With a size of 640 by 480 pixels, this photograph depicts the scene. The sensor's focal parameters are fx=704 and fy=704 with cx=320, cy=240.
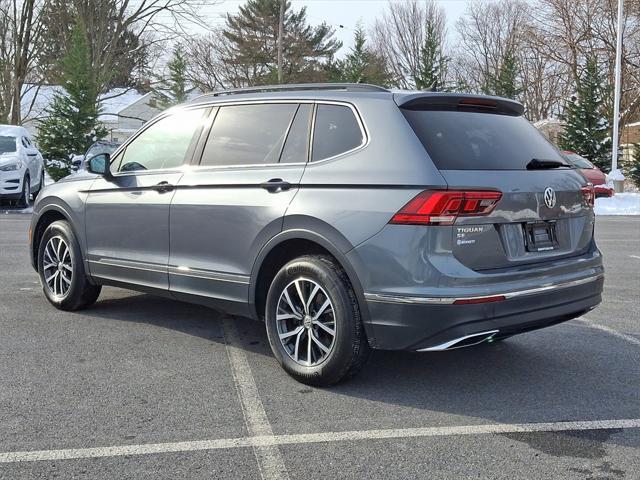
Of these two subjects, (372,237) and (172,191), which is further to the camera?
(172,191)

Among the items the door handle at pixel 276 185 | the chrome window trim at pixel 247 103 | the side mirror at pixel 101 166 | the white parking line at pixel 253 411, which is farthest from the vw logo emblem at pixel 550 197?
the side mirror at pixel 101 166

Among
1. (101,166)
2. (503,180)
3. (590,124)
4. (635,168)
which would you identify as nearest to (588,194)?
(503,180)

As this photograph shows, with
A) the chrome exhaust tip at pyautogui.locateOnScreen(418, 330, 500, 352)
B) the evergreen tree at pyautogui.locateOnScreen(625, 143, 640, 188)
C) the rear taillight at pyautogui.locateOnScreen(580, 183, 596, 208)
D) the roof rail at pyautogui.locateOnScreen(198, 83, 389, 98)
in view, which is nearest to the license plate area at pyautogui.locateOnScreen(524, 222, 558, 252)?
the rear taillight at pyautogui.locateOnScreen(580, 183, 596, 208)

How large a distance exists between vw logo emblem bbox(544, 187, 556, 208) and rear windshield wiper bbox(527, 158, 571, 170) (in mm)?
162

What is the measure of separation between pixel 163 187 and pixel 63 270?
1602 millimetres

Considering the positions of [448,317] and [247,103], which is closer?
[448,317]

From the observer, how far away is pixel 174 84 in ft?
129

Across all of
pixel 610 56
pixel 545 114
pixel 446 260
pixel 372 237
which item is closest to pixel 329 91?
pixel 372 237

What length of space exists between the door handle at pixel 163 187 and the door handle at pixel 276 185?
3.08ft

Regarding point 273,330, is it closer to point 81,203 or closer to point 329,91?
point 329,91

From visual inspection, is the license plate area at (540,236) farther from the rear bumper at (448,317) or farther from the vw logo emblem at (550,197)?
the rear bumper at (448,317)

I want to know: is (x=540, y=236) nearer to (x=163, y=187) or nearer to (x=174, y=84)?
(x=163, y=187)

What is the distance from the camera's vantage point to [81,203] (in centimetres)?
589

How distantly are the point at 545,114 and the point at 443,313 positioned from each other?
176ft
